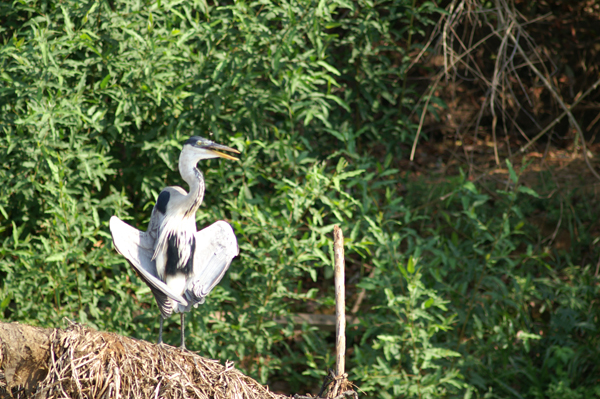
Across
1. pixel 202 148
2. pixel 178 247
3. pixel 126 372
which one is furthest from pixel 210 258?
pixel 126 372

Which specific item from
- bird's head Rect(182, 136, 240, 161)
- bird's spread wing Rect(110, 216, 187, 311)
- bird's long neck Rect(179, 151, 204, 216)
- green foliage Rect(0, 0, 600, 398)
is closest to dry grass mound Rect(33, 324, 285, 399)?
bird's spread wing Rect(110, 216, 187, 311)

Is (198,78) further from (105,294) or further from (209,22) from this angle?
(105,294)

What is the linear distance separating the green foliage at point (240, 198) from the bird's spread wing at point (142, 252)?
3.26 feet

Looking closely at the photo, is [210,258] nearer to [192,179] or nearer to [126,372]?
[192,179]

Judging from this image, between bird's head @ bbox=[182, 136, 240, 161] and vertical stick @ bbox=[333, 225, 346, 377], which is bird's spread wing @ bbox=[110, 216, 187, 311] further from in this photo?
vertical stick @ bbox=[333, 225, 346, 377]

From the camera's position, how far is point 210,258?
3305mm

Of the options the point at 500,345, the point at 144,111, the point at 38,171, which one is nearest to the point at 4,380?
the point at 38,171

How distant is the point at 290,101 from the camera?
4.62 metres

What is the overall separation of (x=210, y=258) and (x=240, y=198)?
1055mm

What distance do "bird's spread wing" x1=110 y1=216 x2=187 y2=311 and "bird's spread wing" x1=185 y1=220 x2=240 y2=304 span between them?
3.5 inches

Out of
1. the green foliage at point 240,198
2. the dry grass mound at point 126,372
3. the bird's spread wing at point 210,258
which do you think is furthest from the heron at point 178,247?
the green foliage at point 240,198

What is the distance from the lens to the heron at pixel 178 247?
3111 millimetres

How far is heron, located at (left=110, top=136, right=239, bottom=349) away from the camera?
3.11 meters

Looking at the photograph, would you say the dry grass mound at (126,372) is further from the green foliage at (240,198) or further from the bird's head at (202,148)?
the green foliage at (240,198)
